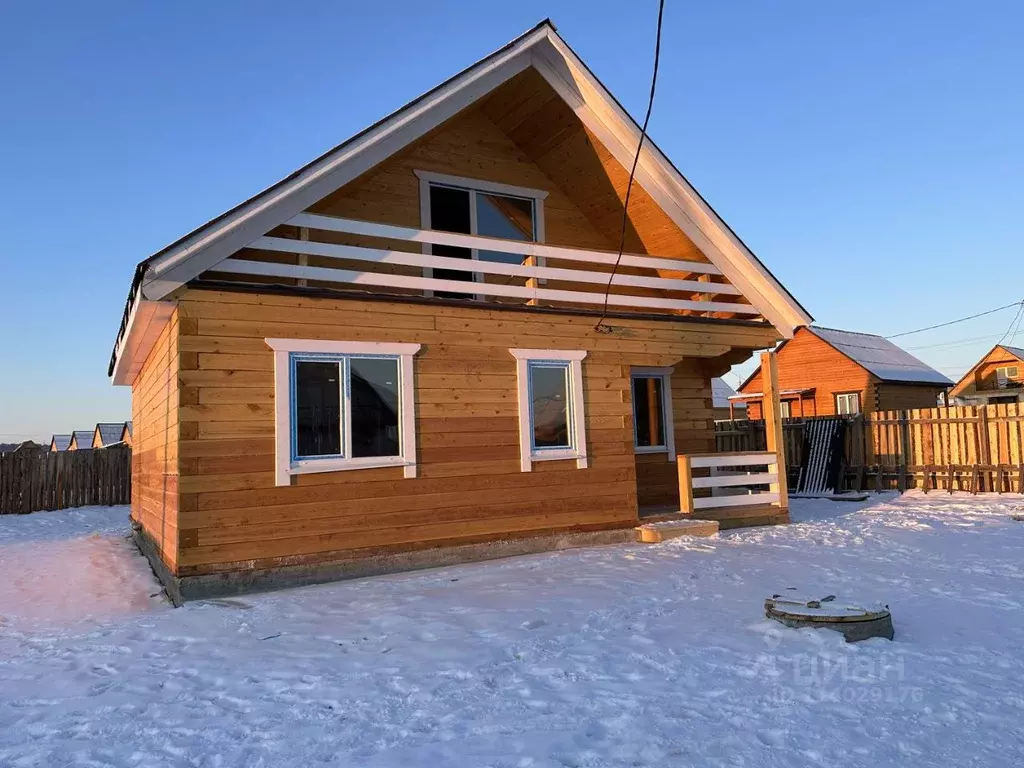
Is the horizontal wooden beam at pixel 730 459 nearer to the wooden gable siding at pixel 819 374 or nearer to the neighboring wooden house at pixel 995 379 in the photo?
the wooden gable siding at pixel 819 374

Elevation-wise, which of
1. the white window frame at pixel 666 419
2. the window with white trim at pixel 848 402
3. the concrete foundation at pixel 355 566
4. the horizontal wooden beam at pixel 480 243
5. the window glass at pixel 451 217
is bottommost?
the concrete foundation at pixel 355 566

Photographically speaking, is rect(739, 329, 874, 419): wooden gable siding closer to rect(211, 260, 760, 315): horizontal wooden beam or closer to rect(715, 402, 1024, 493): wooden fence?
rect(715, 402, 1024, 493): wooden fence

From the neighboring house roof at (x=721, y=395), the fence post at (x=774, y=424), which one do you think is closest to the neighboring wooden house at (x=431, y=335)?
the fence post at (x=774, y=424)

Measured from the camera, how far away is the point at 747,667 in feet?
16.2

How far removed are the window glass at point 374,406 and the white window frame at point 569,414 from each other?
182cm

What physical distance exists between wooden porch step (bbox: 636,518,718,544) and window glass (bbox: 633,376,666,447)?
2.73 metres

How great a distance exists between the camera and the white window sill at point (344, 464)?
818 cm

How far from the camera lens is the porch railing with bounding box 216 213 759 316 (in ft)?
28.2

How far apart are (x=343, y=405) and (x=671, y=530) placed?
5.07 metres

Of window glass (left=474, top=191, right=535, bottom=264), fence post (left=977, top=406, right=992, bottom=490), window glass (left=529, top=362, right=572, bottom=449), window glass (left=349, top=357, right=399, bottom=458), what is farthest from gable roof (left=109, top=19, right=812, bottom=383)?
fence post (left=977, top=406, right=992, bottom=490)

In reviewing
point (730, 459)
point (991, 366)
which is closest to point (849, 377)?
point (991, 366)

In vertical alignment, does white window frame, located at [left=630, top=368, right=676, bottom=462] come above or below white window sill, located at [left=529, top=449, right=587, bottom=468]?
above

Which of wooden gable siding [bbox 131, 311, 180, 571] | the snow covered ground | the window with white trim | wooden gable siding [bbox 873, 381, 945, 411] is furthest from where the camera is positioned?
the window with white trim

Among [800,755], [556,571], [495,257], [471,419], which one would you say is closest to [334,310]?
[471,419]
